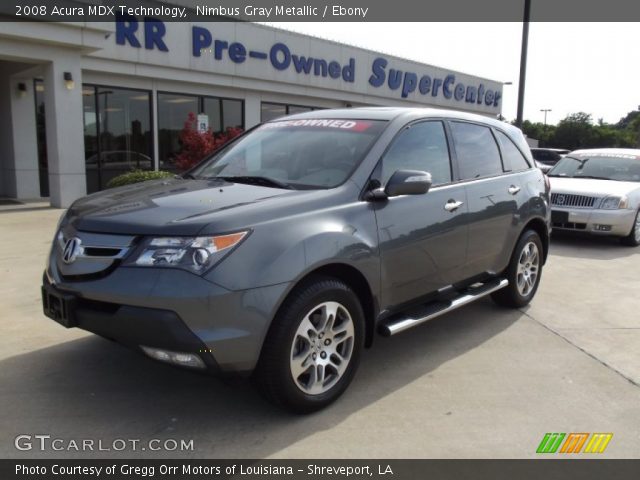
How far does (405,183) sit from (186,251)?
1487 millimetres

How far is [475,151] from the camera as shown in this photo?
4.87m

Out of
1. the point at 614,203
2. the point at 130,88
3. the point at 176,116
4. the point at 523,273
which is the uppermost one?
the point at 130,88

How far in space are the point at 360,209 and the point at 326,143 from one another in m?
0.72

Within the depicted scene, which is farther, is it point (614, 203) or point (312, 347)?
point (614, 203)

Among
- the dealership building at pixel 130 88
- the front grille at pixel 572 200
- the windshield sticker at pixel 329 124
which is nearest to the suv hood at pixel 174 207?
the windshield sticker at pixel 329 124

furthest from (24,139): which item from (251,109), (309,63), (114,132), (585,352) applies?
(585,352)

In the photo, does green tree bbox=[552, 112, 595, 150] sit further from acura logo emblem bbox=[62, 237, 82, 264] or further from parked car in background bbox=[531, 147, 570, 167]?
acura logo emblem bbox=[62, 237, 82, 264]

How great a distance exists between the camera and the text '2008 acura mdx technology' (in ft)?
9.38

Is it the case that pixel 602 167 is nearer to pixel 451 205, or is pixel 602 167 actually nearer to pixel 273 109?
pixel 451 205

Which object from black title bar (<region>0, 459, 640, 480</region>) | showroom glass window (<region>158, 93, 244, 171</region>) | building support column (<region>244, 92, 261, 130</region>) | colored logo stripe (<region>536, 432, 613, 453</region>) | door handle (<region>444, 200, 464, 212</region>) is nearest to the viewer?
black title bar (<region>0, 459, 640, 480</region>)

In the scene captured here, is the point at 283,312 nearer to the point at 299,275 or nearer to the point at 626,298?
the point at 299,275

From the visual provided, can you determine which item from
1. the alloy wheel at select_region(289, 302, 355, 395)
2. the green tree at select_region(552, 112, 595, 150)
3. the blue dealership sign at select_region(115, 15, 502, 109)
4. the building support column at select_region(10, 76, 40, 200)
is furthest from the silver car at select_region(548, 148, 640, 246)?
the green tree at select_region(552, 112, 595, 150)

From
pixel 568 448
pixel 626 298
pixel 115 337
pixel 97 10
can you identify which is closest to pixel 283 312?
pixel 115 337

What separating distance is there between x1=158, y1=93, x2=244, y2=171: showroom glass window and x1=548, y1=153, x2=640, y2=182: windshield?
1003 cm
